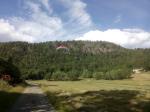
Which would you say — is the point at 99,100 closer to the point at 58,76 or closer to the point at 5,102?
the point at 5,102

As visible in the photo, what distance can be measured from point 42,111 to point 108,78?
16170 centimetres

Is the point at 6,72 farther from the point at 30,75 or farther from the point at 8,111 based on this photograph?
the point at 30,75

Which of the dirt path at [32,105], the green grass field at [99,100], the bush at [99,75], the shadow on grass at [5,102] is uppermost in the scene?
the bush at [99,75]

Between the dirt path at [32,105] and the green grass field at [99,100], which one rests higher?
the dirt path at [32,105]

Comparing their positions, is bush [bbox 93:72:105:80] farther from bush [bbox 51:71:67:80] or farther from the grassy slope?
the grassy slope

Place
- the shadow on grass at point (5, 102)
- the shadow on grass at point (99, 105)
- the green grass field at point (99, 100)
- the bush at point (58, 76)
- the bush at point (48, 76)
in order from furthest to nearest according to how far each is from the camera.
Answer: the bush at point (48, 76) → the bush at point (58, 76) → the green grass field at point (99, 100) → the shadow on grass at point (99, 105) → the shadow on grass at point (5, 102)

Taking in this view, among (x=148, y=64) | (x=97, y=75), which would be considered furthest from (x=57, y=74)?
(x=148, y=64)

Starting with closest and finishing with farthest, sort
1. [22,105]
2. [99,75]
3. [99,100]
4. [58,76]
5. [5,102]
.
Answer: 1. [22,105]
2. [5,102]
3. [99,100]
4. [99,75]
5. [58,76]

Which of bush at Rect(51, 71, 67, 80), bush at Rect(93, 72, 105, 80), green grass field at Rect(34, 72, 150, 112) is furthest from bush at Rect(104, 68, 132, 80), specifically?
green grass field at Rect(34, 72, 150, 112)

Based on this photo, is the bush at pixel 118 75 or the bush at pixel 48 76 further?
the bush at pixel 48 76

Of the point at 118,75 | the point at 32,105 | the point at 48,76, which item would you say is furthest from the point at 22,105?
the point at 48,76

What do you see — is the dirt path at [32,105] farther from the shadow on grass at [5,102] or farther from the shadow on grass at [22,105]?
the shadow on grass at [5,102]

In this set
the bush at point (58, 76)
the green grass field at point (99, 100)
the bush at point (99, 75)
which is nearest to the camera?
the green grass field at point (99, 100)

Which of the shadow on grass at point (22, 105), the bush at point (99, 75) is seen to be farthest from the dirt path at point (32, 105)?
the bush at point (99, 75)
